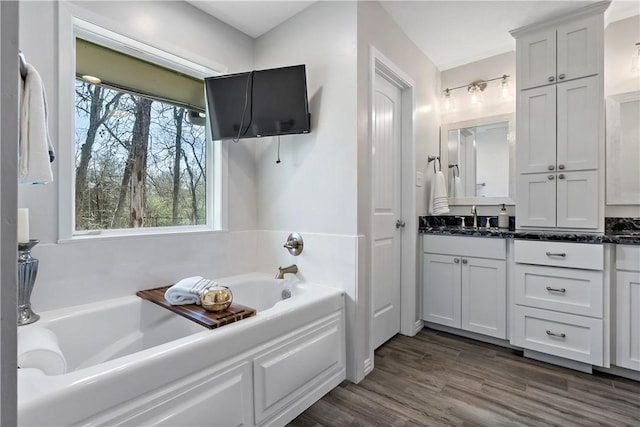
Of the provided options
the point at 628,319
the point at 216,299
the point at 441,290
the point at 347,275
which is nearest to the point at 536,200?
the point at 628,319

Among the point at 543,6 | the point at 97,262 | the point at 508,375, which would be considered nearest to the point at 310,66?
the point at 543,6

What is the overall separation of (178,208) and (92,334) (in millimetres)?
950

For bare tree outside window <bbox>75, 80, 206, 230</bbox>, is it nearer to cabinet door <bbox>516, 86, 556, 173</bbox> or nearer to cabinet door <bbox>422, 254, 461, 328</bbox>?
cabinet door <bbox>422, 254, 461, 328</bbox>

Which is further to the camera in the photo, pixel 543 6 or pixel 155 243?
pixel 543 6

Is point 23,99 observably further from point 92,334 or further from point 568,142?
point 568,142

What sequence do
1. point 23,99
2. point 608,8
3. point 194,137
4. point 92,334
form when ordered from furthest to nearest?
1. point 194,137
2. point 608,8
3. point 92,334
4. point 23,99

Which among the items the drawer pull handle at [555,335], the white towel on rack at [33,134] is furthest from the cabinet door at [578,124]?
the white towel on rack at [33,134]

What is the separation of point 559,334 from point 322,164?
202cm

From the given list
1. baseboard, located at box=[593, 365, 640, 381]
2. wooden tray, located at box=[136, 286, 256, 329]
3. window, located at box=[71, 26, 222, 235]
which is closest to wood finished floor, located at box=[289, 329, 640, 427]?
baseboard, located at box=[593, 365, 640, 381]


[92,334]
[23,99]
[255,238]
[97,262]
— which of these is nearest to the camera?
[23,99]

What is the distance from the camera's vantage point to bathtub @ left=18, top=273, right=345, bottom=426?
35.7 inches

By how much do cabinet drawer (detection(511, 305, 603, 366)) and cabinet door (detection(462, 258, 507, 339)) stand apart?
15cm

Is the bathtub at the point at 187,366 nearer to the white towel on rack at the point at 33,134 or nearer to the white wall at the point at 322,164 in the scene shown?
the white wall at the point at 322,164

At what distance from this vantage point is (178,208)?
2195mm
